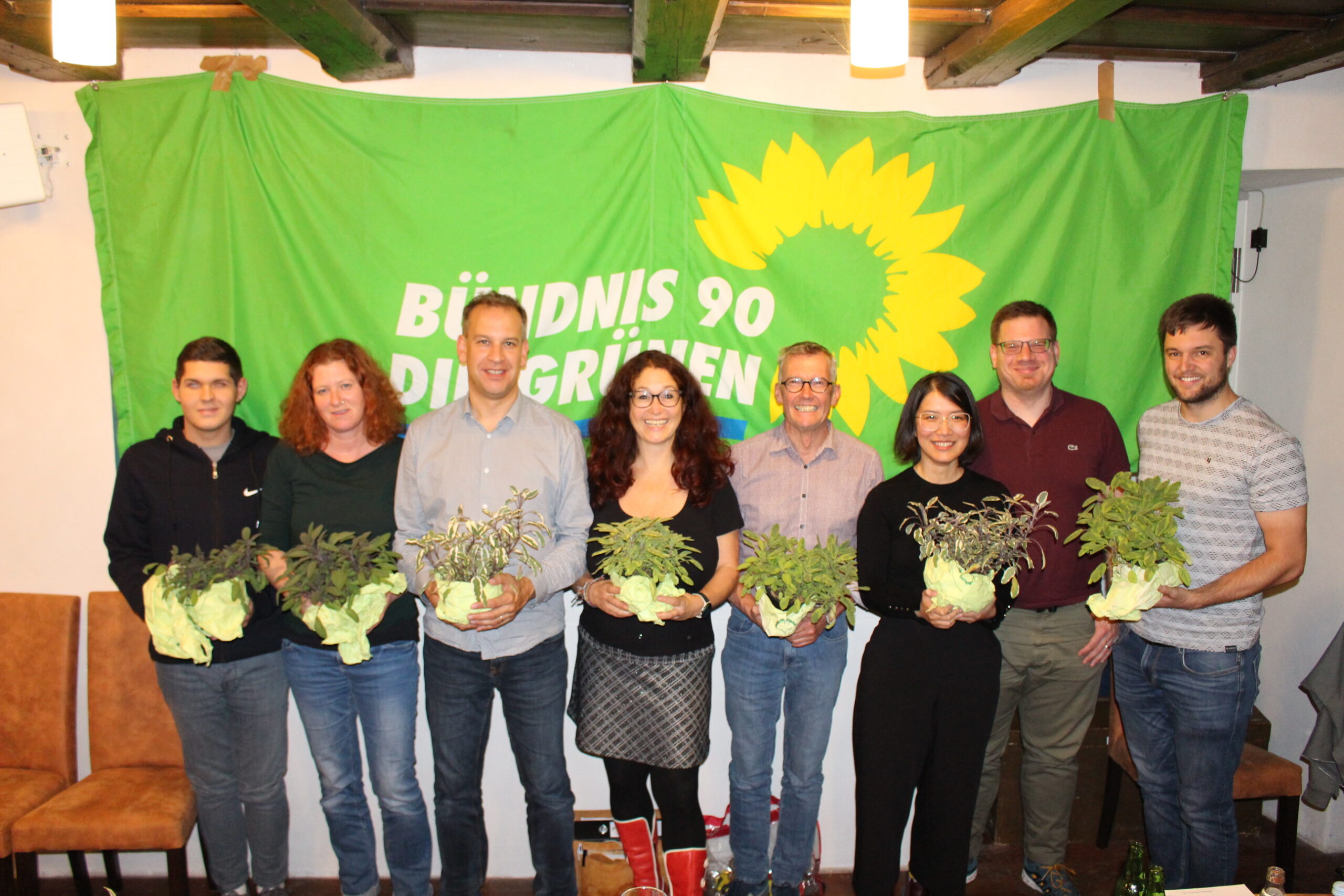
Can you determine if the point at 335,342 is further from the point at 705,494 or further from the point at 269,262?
the point at 705,494

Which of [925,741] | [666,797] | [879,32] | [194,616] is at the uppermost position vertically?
[879,32]

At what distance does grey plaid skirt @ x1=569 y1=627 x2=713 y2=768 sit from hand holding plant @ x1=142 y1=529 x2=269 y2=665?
1.06 m

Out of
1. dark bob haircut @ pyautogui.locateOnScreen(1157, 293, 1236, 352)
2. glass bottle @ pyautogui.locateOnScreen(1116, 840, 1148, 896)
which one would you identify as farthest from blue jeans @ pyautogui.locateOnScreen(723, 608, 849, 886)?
dark bob haircut @ pyautogui.locateOnScreen(1157, 293, 1236, 352)

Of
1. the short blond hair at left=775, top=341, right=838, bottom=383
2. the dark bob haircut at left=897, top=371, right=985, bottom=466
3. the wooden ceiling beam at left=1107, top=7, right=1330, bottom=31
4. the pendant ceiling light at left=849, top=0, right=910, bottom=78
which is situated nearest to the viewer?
the pendant ceiling light at left=849, top=0, right=910, bottom=78

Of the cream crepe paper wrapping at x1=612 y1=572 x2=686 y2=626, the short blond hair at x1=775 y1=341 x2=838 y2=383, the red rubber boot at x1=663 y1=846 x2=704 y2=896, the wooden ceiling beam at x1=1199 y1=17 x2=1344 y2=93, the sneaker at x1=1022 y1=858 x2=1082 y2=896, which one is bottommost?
the sneaker at x1=1022 y1=858 x2=1082 y2=896

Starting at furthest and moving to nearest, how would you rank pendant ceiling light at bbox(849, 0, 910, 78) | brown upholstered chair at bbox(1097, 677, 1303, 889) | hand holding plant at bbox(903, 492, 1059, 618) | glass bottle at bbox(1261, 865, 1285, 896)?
1. brown upholstered chair at bbox(1097, 677, 1303, 889)
2. hand holding plant at bbox(903, 492, 1059, 618)
3. pendant ceiling light at bbox(849, 0, 910, 78)
4. glass bottle at bbox(1261, 865, 1285, 896)

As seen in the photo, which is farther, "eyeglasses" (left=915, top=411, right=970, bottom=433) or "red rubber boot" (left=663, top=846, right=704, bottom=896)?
"red rubber boot" (left=663, top=846, right=704, bottom=896)

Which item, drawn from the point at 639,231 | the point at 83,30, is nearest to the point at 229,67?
the point at 83,30

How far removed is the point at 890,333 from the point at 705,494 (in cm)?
106

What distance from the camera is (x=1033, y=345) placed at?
2.67 meters

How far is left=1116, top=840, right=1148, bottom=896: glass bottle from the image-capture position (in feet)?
5.92

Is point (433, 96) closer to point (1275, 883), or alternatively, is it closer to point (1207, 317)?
point (1207, 317)

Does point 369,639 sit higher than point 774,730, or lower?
higher

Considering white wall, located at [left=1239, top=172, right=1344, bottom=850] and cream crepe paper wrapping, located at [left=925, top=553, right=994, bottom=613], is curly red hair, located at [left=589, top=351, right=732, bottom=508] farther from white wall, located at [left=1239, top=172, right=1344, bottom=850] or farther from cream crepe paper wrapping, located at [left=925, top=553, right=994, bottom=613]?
white wall, located at [left=1239, top=172, right=1344, bottom=850]
